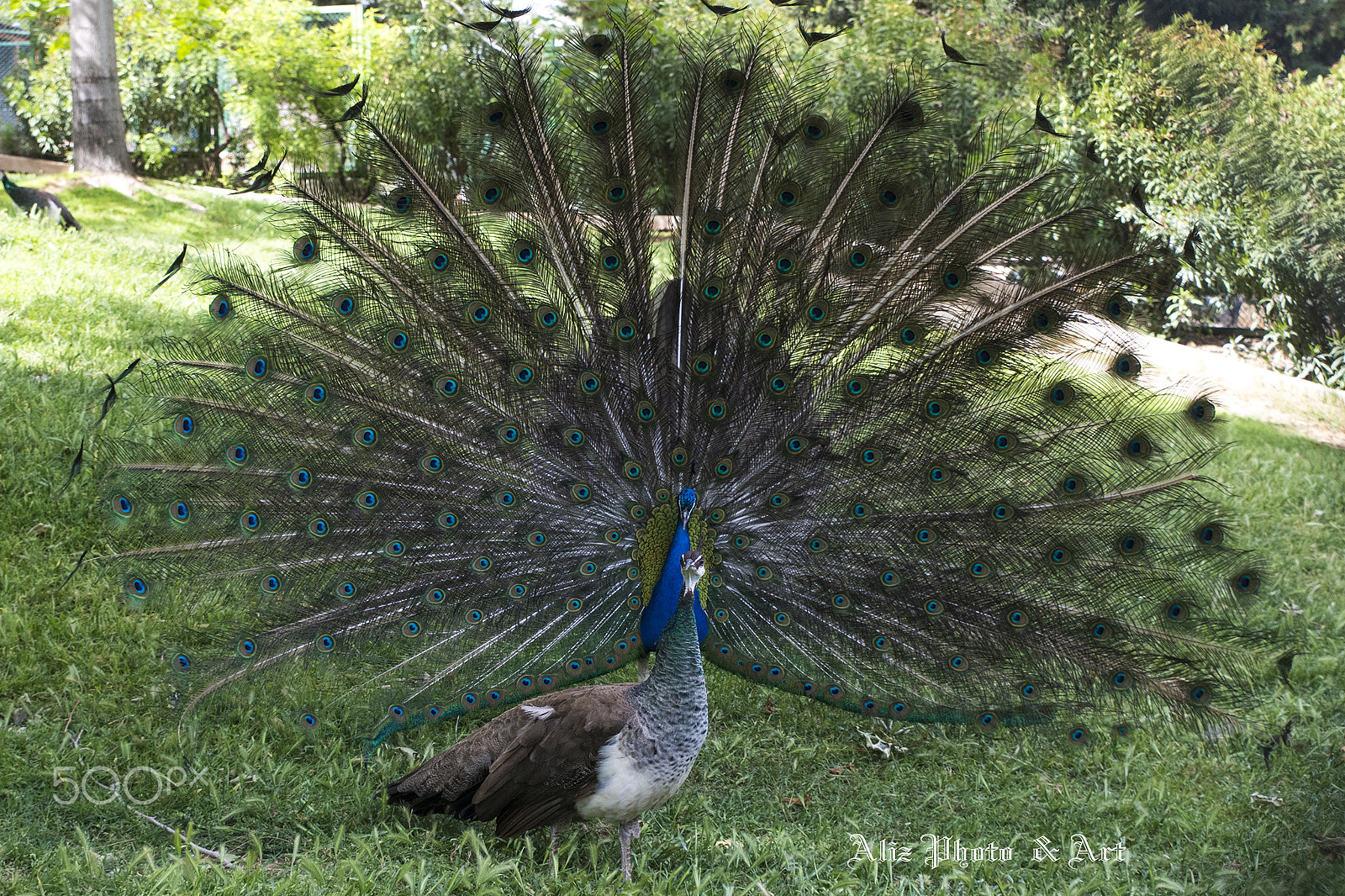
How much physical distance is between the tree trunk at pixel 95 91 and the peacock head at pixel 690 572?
10.8m

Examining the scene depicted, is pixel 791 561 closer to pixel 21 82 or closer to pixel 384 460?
pixel 384 460

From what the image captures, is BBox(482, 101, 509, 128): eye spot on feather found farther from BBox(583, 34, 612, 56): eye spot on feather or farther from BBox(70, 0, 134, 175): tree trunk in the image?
BBox(70, 0, 134, 175): tree trunk

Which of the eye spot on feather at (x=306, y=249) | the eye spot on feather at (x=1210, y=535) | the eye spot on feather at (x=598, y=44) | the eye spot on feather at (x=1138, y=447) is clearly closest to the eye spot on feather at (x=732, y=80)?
the eye spot on feather at (x=598, y=44)

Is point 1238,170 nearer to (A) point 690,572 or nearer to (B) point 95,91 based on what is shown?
(A) point 690,572

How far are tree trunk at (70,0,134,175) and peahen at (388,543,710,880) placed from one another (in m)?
10.6

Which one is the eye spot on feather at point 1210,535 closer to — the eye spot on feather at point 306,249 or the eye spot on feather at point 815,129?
the eye spot on feather at point 815,129

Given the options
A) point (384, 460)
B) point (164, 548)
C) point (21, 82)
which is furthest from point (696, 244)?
point (21, 82)

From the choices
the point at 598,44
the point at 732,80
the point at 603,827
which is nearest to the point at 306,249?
the point at 598,44

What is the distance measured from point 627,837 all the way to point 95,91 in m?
11.0

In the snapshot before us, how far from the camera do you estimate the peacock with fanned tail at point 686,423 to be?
3.42m

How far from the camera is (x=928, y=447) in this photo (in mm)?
3609

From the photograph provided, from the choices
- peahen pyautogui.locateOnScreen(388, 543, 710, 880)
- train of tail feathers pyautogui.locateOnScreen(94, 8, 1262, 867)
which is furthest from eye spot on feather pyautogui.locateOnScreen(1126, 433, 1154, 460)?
peahen pyautogui.locateOnScreen(388, 543, 710, 880)

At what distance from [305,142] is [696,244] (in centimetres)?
1141

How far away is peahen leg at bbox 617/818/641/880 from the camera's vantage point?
3.03 m
